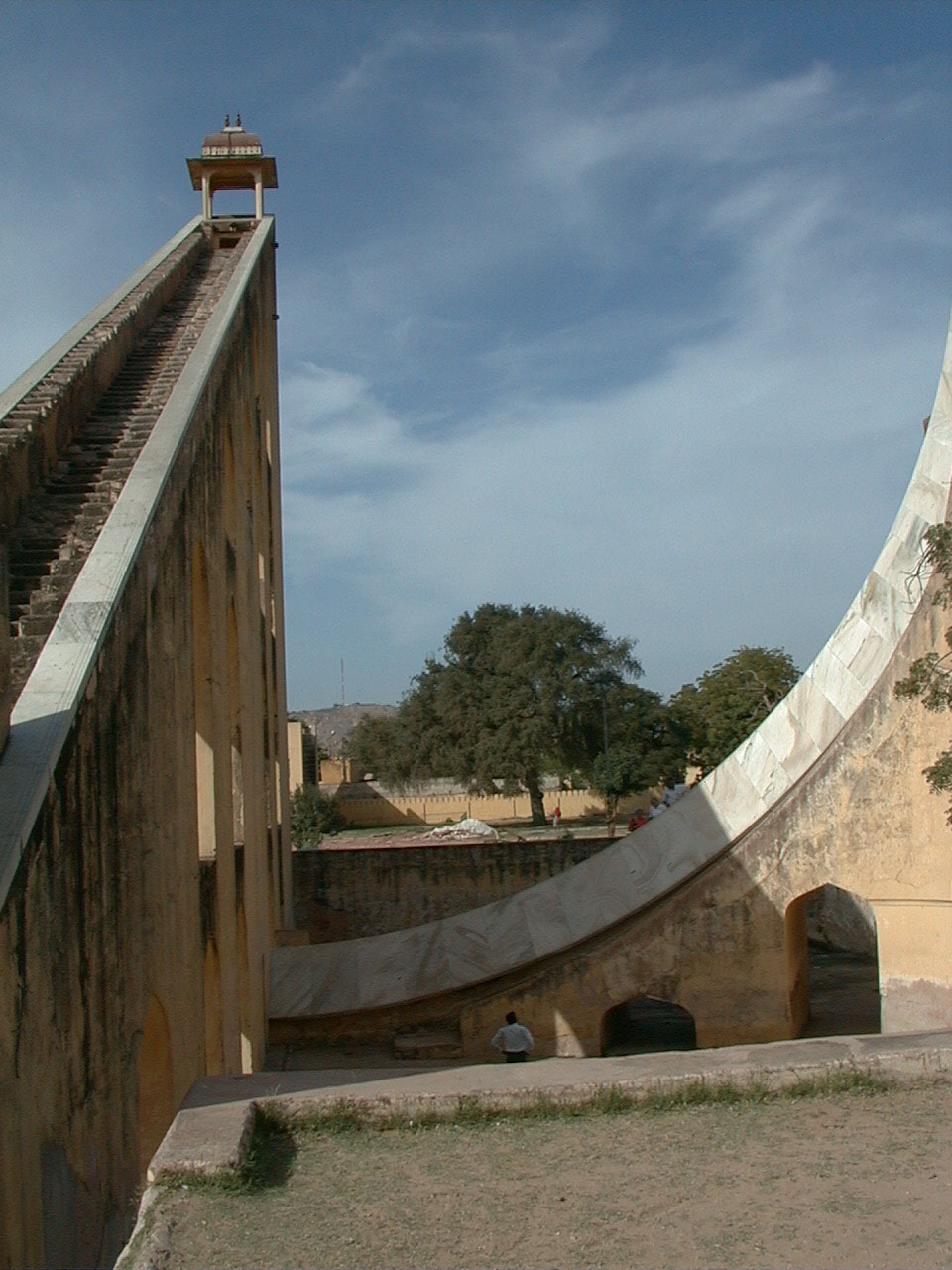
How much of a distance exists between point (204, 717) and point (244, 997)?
2.37 meters

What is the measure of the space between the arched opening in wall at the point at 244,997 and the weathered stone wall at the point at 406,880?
6.54m

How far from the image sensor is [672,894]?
10.8 meters

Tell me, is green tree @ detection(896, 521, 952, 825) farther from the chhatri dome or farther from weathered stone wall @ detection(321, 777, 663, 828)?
weathered stone wall @ detection(321, 777, 663, 828)

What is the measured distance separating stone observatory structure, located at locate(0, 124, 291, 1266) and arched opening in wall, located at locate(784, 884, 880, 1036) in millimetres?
4626

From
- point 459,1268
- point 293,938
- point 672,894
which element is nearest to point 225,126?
point 293,938

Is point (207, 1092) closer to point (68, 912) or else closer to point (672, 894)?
point (68, 912)

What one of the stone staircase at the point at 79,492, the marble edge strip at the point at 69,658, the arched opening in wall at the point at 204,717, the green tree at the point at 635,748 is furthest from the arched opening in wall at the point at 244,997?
the green tree at the point at 635,748

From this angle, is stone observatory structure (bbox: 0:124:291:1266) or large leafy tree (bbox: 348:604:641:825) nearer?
stone observatory structure (bbox: 0:124:291:1266)

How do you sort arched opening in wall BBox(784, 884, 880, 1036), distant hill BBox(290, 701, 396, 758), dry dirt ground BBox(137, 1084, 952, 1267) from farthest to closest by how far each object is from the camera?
distant hill BBox(290, 701, 396, 758) → arched opening in wall BBox(784, 884, 880, 1036) → dry dirt ground BBox(137, 1084, 952, 1267)

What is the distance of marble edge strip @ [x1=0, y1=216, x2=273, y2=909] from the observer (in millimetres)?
3676

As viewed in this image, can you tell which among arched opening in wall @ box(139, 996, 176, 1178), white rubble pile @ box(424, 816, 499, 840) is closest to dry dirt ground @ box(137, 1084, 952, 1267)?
arched opening in wall @ box(139, 996, 176, 1178)

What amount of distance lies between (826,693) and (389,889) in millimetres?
7233

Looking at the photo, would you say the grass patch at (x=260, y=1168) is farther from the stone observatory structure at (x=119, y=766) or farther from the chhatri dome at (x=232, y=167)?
the chhatri dome at (x=232, y=167)

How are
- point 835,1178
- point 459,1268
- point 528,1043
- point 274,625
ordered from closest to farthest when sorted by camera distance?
point 459,1268
point 835,1178
point 528,1043
point 274,625
